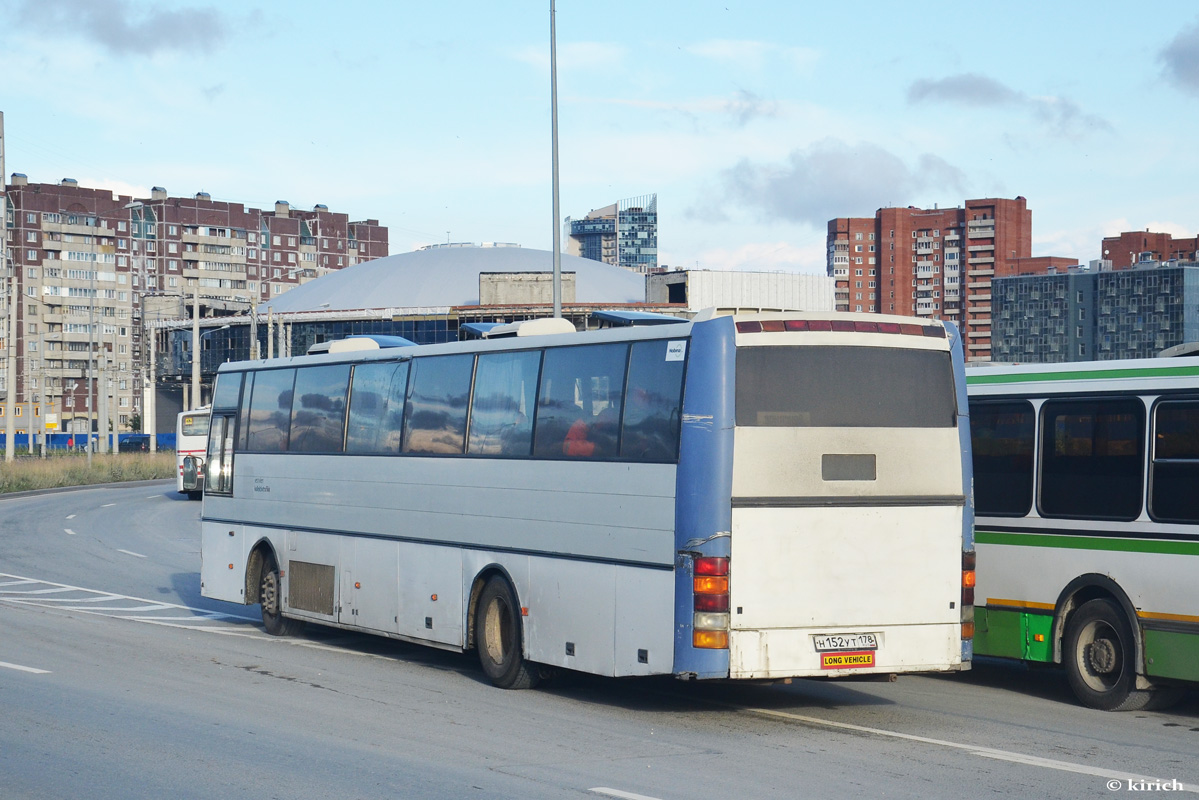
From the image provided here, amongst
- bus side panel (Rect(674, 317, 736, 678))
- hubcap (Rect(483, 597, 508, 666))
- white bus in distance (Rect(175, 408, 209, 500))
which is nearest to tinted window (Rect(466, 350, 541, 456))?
hubcap (Rect(483, 597, 508, 666))

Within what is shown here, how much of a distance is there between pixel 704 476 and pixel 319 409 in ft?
22.1

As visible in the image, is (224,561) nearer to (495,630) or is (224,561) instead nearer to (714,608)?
(495,630)

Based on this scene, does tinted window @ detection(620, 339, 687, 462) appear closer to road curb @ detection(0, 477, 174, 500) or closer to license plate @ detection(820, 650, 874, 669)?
license plate @ detection(820, 650, 874, 669)

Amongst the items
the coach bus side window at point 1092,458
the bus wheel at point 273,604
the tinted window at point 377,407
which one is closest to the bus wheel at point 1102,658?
the coach bus side window at point 1092,458

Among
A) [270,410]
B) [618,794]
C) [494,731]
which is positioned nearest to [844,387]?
[494,731]

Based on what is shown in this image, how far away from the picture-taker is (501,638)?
499 inches

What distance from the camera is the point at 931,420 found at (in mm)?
10938

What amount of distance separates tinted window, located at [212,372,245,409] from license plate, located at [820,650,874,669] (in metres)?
9.72

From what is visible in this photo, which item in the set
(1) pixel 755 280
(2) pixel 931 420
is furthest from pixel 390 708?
(1) pixel 755 280

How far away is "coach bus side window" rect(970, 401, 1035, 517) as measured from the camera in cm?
1216

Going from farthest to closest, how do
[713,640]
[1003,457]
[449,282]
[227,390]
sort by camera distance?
1. [449,282]
2. [227,390]
3. [1003,457]
4. [713,640]

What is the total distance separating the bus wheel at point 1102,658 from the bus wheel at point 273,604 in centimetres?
899

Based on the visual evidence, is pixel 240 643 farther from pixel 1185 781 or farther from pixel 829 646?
pixel 1185 781

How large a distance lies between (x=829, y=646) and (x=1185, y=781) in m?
2.66
